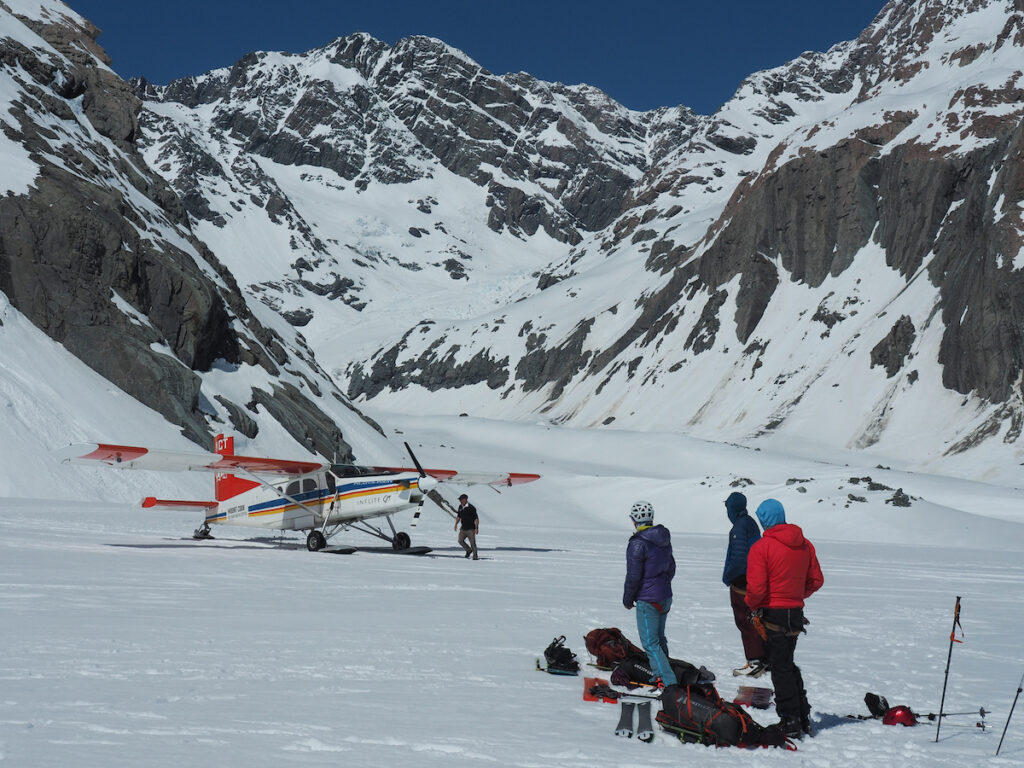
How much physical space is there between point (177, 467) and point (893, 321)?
6698cm

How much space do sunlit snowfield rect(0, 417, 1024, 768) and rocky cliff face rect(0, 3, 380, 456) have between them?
16.3 m

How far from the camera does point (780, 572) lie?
828 cm

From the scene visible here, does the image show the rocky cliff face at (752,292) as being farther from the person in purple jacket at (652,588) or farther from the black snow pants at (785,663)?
the black snow pants at (785,663)

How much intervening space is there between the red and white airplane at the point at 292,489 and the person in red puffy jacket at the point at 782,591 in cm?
1563

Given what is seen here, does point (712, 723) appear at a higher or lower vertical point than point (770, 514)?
lower

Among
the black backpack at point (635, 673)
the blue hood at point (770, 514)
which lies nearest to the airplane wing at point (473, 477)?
the black backpack at point (635, 673)

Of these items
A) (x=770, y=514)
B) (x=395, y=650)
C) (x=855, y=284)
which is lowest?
(x=395, y=650)

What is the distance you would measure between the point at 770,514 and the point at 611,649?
2581 millimetres

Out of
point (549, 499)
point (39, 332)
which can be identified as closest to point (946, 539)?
point (549, 499)

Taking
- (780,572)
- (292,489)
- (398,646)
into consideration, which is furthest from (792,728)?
(292,489)

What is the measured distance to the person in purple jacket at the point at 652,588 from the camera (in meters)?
9.03

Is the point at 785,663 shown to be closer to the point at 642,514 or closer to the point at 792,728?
the point at 792,728

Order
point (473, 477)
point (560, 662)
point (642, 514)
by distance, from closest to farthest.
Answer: point (642, 514) < point (560, 662) < point (473, 477)

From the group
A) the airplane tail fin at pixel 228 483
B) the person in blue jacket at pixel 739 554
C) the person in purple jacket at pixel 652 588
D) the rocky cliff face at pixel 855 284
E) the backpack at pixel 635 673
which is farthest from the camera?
the rocky cliff face at pixel 855 284
